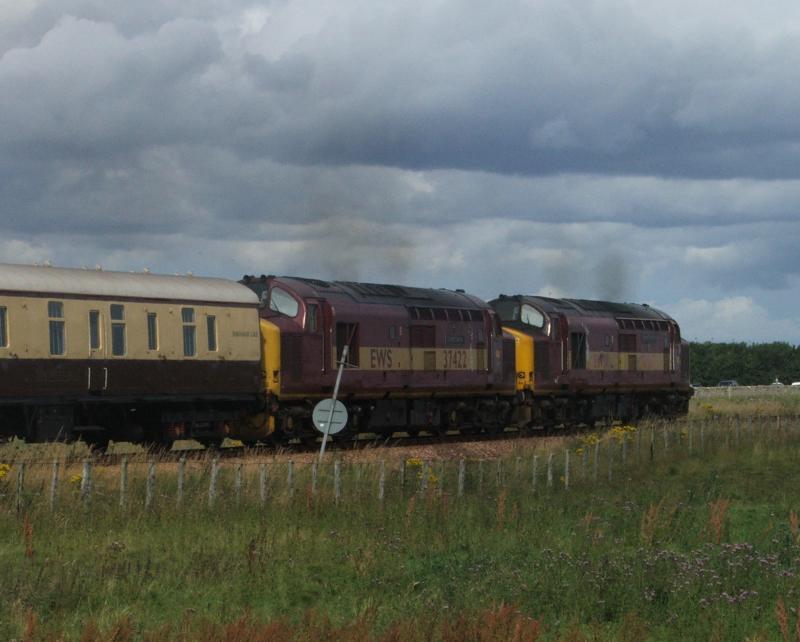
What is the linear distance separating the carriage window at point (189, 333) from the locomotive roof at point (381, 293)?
168 inches

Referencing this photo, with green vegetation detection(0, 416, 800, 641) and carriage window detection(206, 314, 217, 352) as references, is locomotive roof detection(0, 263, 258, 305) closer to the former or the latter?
carriage window detection(206, 314, 217, 352)

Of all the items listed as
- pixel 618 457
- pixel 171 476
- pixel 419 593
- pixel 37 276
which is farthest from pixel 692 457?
pixel 419 593

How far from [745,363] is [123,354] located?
129 m

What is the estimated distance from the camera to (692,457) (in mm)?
33688

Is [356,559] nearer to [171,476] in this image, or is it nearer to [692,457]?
[171,476]

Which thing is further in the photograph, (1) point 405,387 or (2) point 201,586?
(1) point 405,387

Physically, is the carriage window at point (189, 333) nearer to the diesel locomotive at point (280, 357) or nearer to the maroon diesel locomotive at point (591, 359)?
the diesel locomotive at point (280, 357)

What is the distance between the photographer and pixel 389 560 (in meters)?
17.5

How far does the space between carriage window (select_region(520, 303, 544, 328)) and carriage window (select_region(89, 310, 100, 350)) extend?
68.8ft

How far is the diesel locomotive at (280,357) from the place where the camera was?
27.8m

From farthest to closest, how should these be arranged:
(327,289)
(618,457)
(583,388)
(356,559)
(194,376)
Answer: (583,388) < (327,289) < (618,457) < (194,376) < (356,559)

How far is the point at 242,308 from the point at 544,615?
1913 centimetres

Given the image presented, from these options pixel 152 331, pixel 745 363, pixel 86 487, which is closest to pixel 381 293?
pixel 152 331

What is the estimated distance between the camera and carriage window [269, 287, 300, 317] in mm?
34656
